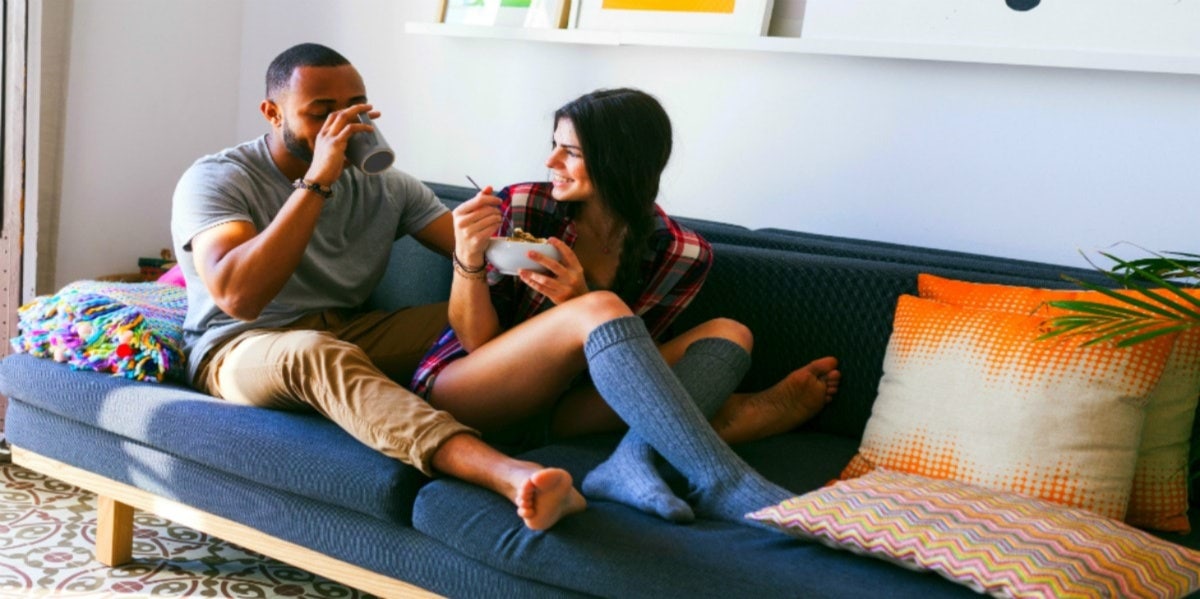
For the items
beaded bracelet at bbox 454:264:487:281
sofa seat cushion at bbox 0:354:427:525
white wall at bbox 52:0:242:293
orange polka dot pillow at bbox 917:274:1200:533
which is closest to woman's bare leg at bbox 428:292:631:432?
beaded bracelet at bbox 454:264:487:281

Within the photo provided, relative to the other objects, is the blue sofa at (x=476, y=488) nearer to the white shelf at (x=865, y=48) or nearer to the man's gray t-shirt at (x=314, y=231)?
the man's gray t-shirt at (x=314, y=231)

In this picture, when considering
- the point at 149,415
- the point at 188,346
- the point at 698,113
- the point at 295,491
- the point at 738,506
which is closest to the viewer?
the point at 738,506

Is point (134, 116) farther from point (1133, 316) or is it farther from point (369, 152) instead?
point (1133, 316)

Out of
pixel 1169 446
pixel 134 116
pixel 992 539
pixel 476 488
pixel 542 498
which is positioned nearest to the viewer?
pixel 992 539

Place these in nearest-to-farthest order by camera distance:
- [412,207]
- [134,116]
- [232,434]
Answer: [232,434] < [412,207] < [134,116]

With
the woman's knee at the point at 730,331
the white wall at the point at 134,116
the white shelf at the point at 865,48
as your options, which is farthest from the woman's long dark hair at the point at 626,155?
the white wall at the point at 134,116

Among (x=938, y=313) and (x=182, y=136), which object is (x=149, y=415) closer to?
(x=938, y=313)

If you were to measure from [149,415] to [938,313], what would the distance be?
1313 millimetres

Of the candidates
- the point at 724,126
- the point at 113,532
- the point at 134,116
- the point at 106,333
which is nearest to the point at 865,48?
the point at 724,126

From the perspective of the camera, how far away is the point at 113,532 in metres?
2.36

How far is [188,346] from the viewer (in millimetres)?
2383

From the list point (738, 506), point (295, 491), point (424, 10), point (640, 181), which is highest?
point (424, 10)

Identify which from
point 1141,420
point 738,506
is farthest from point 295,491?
point 1141,420

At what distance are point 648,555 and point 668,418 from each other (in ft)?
0.91
